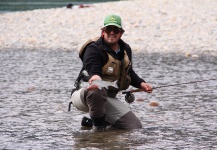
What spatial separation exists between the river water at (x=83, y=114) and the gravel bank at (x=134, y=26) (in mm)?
3507

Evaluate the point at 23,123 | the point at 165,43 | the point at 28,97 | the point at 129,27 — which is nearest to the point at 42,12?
the point at 129,27

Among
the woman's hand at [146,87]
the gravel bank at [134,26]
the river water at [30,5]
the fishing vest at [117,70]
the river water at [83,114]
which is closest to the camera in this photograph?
the river water at [83,114]

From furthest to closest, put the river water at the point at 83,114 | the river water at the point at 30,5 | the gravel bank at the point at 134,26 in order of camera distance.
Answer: the river water at the point at 30,5
the gravel bank at the point at 134,26
the river water at the point at 83,114

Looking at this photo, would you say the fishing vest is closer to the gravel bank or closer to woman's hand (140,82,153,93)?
woman's hand (140,82,153,93)

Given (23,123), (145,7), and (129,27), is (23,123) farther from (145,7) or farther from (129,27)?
(145,7)

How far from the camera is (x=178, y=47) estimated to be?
64.7 feet

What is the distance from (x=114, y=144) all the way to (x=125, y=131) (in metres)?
0.79

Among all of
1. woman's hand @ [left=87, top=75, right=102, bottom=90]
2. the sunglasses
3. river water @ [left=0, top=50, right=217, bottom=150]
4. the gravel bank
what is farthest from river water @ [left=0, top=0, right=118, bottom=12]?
woman's hand @ [left=87, top=75, right=102, bottom=90]

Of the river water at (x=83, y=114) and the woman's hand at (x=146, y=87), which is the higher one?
the woman's hand at (x=146, y=87)

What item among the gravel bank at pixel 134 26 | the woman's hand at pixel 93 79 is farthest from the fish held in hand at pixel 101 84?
the gravel bank at pixel 134 26

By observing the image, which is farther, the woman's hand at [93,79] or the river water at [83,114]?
the woman's hand at [93,79]

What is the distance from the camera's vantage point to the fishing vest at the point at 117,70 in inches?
326

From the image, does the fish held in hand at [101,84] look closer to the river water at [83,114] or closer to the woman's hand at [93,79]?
the woman's hand at [93,79]

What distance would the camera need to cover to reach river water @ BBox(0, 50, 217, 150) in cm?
787
